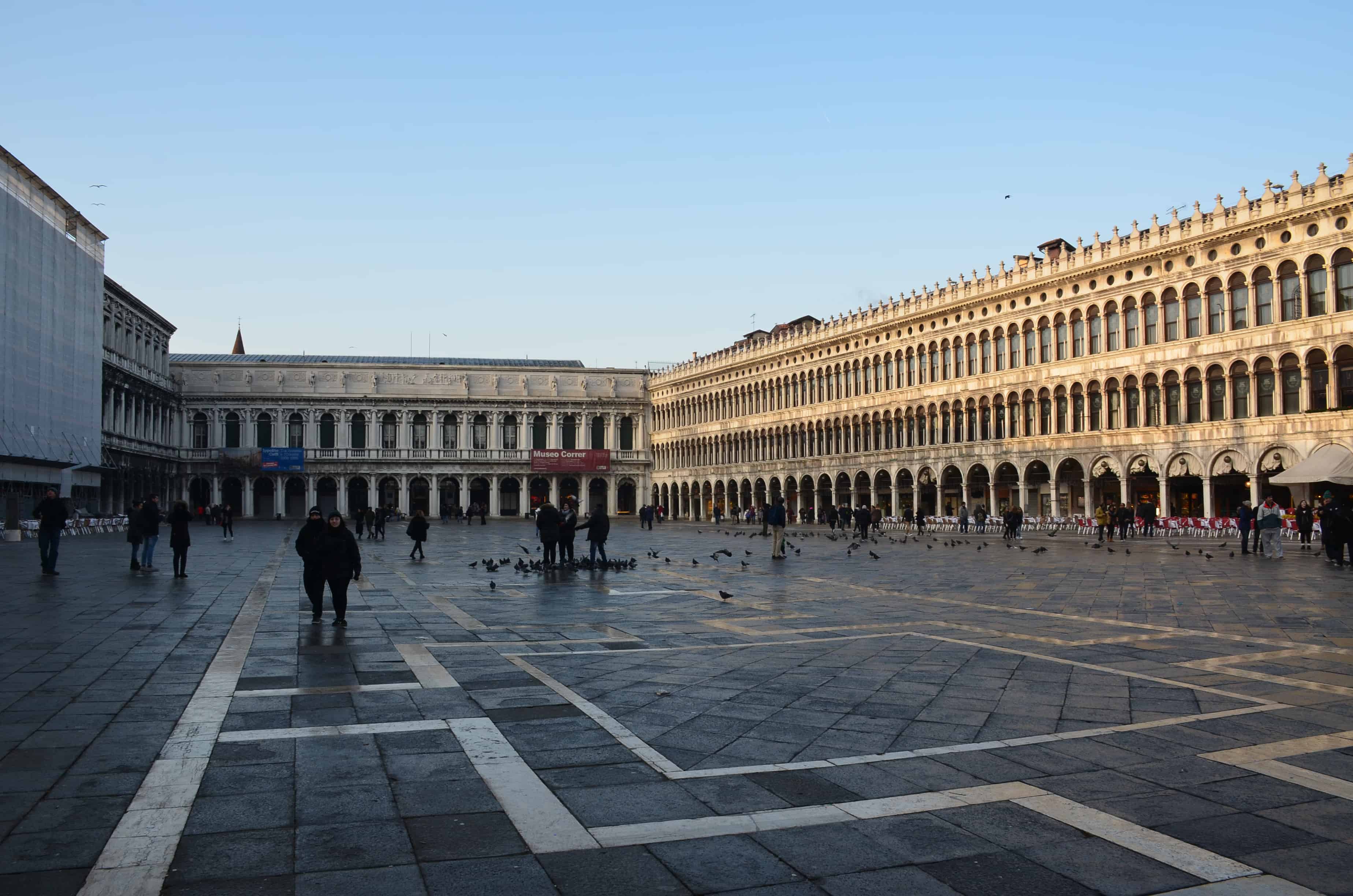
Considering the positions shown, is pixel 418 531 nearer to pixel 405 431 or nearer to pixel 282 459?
pixel 282 459

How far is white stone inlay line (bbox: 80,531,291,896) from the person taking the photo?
4004 millimetres

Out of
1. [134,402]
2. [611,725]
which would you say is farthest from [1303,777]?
[134,402]

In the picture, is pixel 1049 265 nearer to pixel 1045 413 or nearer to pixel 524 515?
pixel 1045 413

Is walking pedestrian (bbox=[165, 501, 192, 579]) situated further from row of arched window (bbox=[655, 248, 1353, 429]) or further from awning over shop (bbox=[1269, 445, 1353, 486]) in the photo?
row of arched window (bbox=[655, 248, 1353, 429])

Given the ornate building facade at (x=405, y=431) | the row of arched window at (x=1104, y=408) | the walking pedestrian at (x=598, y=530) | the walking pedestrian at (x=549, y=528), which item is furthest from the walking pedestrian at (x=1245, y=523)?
the ornate building facade at (x=405, y=431)

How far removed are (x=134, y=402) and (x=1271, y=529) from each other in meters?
64.3

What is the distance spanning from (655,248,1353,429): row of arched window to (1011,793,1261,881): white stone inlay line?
3756 cm

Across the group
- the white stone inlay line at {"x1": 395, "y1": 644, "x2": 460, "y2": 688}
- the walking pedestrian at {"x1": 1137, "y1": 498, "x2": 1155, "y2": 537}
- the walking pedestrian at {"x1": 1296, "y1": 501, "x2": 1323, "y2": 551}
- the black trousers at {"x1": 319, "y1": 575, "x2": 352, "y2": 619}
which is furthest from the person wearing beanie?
the walking pedestrian at {"x1": 1137, "y1": 498, "x2": 1155, "y2": 537}

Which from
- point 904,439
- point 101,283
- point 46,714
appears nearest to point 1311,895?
point 46,714

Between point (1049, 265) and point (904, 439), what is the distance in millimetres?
12984

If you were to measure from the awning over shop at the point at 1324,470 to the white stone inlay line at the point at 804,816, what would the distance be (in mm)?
31412

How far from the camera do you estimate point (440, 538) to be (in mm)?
41594

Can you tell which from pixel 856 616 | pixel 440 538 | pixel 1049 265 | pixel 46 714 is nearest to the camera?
pixel 46 714

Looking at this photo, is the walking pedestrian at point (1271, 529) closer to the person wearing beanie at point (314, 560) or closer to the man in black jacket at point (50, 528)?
the person wearing beanie at point (314, 560)
